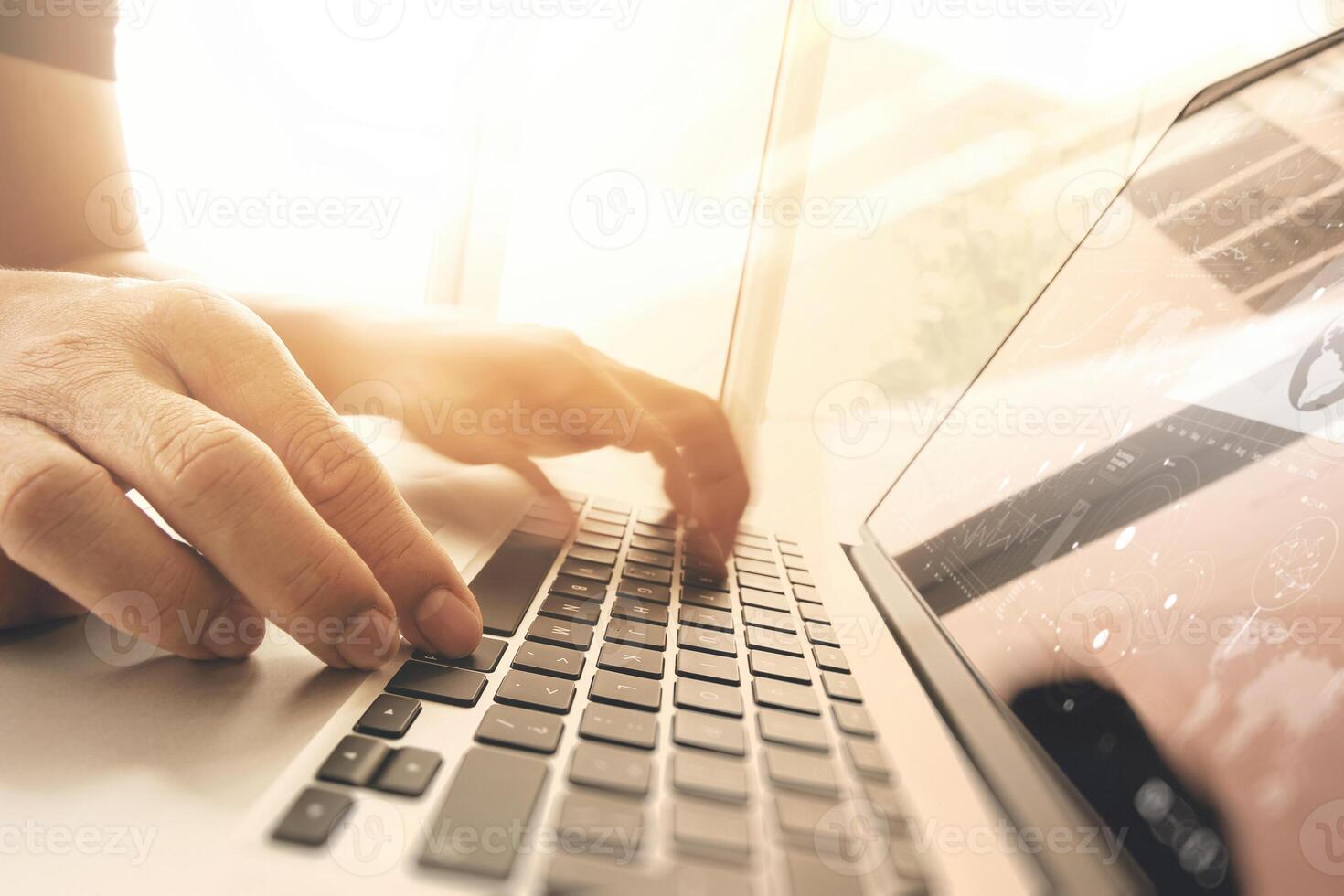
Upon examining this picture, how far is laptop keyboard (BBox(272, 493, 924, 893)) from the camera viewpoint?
0.20 meters

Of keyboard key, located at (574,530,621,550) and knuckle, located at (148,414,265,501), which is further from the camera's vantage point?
keyboard key, located at (574,530,621,550)

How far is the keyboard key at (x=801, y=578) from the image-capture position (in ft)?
1.83

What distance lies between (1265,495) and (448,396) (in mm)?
667

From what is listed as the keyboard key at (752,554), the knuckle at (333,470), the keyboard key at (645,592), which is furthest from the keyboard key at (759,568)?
the knuckle at (333,470)

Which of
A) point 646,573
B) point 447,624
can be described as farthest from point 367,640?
point 646,573

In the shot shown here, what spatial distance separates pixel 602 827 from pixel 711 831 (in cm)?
4

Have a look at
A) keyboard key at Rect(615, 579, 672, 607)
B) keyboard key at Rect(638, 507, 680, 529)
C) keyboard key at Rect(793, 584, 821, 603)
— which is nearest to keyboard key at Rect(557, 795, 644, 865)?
keyboard key at Rect(615, 579, 672, 607)

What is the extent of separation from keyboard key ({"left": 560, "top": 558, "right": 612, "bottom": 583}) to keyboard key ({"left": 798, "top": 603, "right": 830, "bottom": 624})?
147 mm

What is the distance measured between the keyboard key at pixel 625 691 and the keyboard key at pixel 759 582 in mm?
209

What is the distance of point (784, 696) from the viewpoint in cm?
33

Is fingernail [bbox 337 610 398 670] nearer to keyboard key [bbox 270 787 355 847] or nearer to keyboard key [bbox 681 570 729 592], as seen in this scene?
keyboard key [bbox 270 787 355 847]

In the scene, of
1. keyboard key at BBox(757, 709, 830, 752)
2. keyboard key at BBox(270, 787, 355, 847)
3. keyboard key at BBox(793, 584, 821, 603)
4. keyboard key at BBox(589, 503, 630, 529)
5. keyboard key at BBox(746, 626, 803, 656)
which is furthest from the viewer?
keyboard key at BBox(589, 503, 630, 529)

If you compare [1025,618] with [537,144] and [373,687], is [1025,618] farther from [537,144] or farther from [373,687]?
[537,144]

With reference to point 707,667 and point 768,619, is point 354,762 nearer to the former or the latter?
point 707,667
